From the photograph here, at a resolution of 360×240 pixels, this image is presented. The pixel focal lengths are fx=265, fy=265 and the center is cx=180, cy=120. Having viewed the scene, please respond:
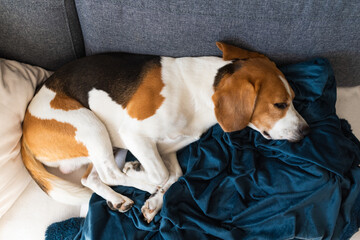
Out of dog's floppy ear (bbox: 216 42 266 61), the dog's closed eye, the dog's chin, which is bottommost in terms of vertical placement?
the dog's chin

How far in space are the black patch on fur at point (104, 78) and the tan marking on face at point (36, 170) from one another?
1.47ft

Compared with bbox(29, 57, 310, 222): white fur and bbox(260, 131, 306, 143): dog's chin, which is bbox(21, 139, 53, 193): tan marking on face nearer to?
bbox(29, 57, 310, 222): white fur

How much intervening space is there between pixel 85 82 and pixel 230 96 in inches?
36.0

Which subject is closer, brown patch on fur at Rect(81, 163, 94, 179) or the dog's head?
the dog's head

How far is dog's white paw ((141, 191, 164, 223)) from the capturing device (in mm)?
1588

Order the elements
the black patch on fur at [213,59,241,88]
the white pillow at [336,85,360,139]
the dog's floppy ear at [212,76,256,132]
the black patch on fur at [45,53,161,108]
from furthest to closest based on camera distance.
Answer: the white pillow at [336,85,360,139], the black patch on fur at [45,53,161,108], the black patch on fur at [213,59,241,88], the dog's floppy ear at [212,76,256,132]

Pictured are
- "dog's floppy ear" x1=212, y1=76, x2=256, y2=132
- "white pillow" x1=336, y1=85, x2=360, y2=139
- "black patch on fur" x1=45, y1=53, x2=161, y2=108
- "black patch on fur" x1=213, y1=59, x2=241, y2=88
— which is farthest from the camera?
"white pillow" x1=336, y1=85, x2=360, y2=139

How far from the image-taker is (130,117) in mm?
1643

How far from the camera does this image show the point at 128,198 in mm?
1690

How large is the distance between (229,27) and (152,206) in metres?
1.18

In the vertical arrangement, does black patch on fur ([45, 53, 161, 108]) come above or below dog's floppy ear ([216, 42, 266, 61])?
below

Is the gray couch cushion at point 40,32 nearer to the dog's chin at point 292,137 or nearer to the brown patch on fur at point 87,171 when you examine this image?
the brown patch on fur at point 87,171

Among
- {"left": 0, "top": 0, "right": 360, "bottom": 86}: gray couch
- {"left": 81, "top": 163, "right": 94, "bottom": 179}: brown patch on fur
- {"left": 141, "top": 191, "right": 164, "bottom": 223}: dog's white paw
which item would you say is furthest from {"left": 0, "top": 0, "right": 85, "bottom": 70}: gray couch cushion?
{"left": 141, "top": 191, "right": 164, "bottom": 223}: dog's white paw

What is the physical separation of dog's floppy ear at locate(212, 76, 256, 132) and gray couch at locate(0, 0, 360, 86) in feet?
1.20
